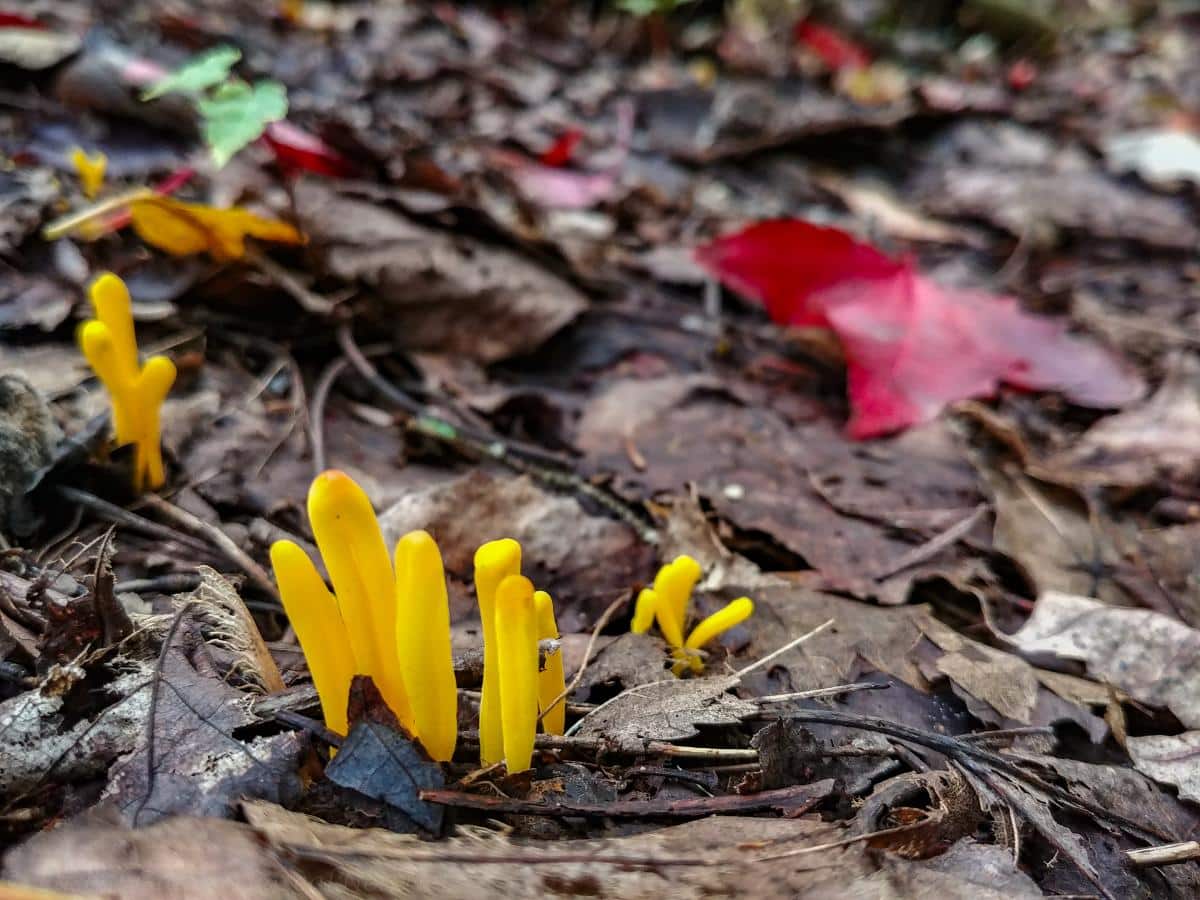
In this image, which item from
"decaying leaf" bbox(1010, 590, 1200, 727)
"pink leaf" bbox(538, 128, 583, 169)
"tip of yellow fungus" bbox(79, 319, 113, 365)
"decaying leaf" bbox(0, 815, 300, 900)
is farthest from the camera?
"pink leaf" bbox(538, 128, 583, 169)

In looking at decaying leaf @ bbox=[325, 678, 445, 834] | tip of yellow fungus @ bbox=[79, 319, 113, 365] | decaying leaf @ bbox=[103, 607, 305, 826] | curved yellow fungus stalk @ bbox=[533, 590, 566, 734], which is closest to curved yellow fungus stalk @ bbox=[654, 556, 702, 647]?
curved yellow fungus stalk @ bbox=[533, 590, 566, 734]

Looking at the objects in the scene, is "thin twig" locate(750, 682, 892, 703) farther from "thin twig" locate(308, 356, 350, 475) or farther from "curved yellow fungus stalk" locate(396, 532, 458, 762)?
"thin twig" locate(308, 356, 350, 475)

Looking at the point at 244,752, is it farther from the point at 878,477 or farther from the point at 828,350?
the point at 828,350

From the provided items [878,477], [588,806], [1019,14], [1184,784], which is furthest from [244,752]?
[1019,14]

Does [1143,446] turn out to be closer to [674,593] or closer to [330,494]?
[674,593]

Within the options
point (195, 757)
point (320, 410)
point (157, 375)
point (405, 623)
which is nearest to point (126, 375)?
point (157, 375)
